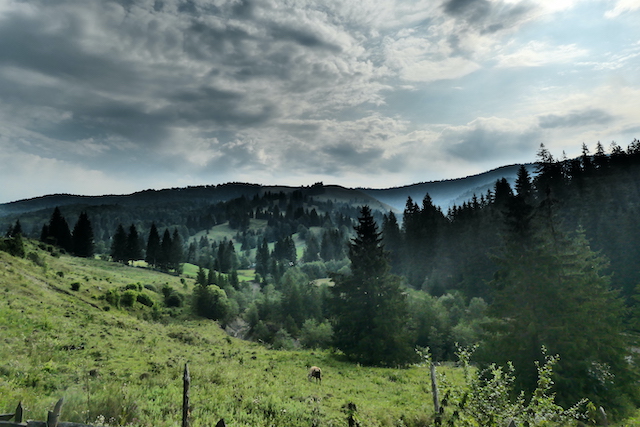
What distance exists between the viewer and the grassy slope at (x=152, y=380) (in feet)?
37.6

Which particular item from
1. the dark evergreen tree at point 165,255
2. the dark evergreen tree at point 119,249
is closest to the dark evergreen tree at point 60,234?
the dark evergreen tree at point 119,249

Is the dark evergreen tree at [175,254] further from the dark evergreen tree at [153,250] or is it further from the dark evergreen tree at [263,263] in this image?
the dark evergreen tree at [263,263]

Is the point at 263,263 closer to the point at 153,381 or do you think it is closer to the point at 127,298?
the point at 127,298

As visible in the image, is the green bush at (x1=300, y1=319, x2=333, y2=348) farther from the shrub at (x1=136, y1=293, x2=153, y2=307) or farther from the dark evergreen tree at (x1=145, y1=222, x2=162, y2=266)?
the dark evergreen tree at (x1=145, y1=222, x2=162, y2=266)

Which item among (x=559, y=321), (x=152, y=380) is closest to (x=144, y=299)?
(x=152, y=380)

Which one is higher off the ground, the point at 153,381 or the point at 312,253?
the point at 153,381

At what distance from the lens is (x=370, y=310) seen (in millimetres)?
31453

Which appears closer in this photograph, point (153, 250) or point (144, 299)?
point (144, 299)

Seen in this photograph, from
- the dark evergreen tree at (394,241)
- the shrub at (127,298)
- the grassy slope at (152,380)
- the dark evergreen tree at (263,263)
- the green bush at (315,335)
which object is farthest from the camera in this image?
the dark evergreen tree at (263,263)

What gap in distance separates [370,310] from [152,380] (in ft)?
68.6

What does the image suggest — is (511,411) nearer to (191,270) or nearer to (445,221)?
(445,221)

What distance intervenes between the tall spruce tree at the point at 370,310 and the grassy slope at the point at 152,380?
7.25ft

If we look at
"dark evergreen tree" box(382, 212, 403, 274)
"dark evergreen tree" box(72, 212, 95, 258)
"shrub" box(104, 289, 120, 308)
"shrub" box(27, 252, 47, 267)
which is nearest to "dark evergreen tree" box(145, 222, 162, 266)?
"dark evergreen tree" box(72, 212, 95, 258)

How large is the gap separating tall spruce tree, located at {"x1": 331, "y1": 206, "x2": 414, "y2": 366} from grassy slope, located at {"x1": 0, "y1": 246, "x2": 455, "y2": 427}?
221 centimetres
